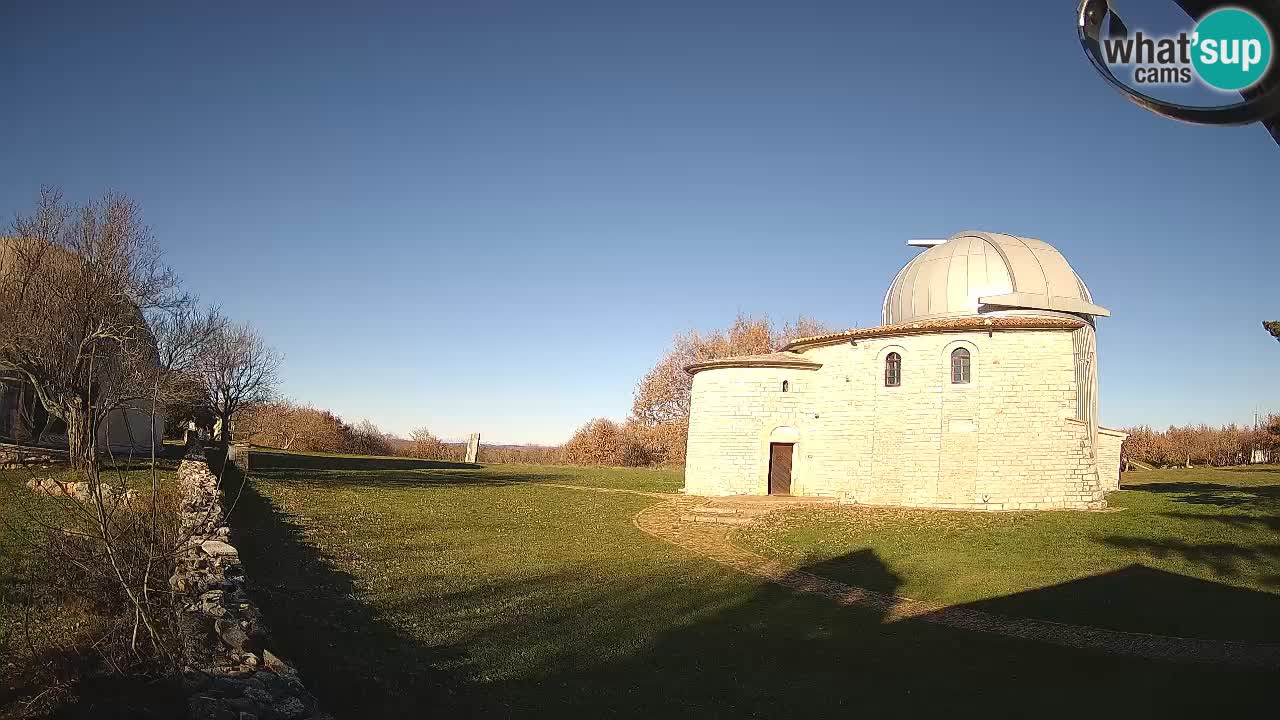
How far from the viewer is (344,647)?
7.23 metres

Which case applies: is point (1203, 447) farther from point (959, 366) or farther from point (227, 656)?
point (227, 656)

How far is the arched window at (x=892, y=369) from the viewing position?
73.3 feet

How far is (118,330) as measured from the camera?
59.9 feet

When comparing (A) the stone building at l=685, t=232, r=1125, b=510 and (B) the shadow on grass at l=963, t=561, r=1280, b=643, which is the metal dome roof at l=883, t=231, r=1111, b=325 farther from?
(B) the shadow on grass at l=963, t=561, r=1280, b=643

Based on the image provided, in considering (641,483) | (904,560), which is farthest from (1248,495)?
(641,483)

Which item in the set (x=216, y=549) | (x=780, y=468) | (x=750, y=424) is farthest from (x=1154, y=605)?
(x=750, y=424)

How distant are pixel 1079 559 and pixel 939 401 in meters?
8.44

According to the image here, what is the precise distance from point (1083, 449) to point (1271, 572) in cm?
835

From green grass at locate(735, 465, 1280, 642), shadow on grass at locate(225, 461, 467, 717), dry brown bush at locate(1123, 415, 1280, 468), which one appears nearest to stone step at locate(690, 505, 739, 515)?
green grass at locate(735, 465, 1280, 642)

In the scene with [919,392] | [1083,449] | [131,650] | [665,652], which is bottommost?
[665,652]

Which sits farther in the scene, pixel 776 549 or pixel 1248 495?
pixel 1248 495

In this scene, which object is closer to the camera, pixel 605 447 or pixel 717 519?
pixel 717 519

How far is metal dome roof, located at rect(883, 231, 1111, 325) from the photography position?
22203mm

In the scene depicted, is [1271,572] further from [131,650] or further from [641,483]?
[641,483]
